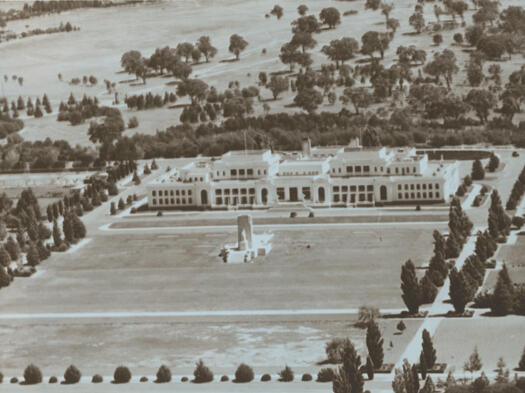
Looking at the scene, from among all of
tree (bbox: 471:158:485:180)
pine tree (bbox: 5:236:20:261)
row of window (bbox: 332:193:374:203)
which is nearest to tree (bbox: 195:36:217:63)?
tree (bbox: 471:158:485:180)

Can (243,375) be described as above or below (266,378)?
above

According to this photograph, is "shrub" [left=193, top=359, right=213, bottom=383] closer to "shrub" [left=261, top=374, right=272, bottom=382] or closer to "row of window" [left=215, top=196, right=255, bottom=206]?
"shrub" [left=261, top=374, right=272, bottom=382]

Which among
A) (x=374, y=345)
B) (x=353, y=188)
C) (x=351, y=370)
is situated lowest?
(x=353, y=188)

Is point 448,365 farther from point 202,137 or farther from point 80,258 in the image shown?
point 202,137

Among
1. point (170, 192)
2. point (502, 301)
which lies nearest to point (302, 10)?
point (170, 192)

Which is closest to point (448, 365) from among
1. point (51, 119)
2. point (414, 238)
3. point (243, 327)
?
point (243, 327)

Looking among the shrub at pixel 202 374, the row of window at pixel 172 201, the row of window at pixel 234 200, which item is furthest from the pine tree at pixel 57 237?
the shrub at pixel 202 374

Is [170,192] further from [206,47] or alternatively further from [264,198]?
[206,47]
